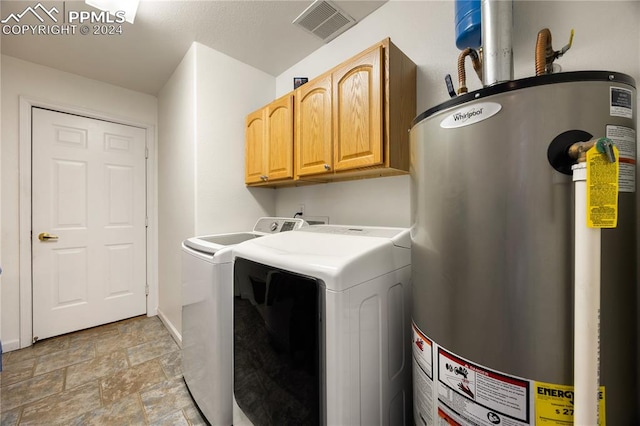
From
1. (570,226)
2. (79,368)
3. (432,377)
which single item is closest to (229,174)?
(79,368)

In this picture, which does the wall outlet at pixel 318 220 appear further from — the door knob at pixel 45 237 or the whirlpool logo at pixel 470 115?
the door knob at pixel 45 237

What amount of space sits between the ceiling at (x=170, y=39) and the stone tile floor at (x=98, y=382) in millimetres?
2633

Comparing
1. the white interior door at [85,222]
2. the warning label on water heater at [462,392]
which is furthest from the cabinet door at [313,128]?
the white interior door at [85,222]

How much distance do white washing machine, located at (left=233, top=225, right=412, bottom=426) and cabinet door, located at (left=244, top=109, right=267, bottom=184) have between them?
111 cm

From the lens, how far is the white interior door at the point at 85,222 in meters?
2.46

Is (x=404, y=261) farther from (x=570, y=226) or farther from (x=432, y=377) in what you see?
(x=570, y=226)

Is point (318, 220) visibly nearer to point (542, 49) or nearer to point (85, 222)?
point (542, 49)

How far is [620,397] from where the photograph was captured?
23.1 inches

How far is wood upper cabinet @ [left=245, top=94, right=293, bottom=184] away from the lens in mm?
1959

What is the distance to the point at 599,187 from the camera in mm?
511

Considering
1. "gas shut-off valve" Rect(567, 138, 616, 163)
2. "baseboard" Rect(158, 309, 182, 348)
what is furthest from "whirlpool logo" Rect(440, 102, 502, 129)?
"baseboard" Rect(158, 309, 182, 348)

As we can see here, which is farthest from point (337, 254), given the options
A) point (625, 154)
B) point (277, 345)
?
point (625, 154)

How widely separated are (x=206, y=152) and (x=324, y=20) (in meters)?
1.37

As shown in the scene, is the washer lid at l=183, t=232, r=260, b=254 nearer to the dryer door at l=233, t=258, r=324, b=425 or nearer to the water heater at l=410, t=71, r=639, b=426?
the dryer door at l=233, t=258, r=324, b=425
